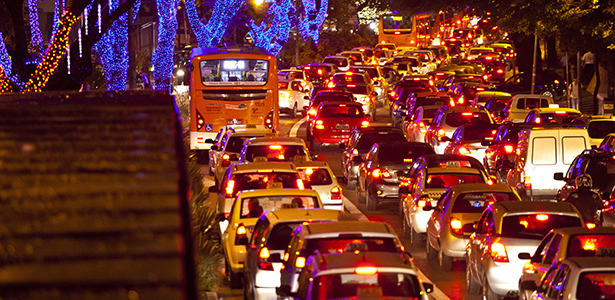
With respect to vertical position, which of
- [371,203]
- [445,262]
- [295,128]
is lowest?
[295,128]

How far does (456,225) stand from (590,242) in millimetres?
4037

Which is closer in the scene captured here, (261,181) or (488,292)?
(488,292)

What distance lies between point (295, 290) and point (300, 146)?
11179mm

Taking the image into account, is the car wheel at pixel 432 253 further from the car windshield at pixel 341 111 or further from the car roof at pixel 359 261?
the car windshield at pixel 341 111

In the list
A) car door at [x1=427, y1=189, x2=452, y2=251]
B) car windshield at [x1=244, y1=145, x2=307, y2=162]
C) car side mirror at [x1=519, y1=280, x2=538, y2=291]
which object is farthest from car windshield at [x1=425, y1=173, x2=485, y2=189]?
car side mirror at [x1=519, y1=280, x2=538, y2=291]

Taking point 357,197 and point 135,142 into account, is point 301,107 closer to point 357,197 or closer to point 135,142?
point 357,197

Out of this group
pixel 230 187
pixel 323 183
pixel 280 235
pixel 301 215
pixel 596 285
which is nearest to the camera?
pixel 596 285

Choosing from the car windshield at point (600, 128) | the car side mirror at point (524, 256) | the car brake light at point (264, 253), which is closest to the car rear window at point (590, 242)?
the car side mirror at point (524, 256)

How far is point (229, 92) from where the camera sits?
30.4 meters

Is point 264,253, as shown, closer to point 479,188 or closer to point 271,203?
point 271,203

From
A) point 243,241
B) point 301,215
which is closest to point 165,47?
point 243,241

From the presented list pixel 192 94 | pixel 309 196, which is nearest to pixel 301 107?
pixel 192 94

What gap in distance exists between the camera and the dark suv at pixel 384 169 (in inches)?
821

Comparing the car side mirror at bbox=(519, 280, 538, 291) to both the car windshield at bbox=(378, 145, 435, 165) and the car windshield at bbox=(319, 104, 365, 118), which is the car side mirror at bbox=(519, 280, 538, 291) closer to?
the car windshield at bbox=(378, 145, 435, 165)
